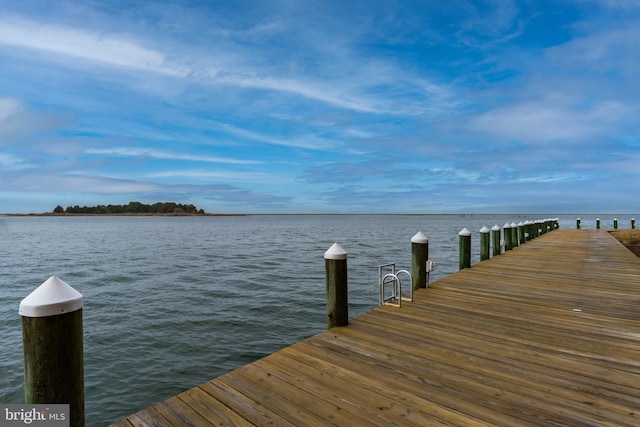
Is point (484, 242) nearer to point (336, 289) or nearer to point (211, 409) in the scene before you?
point (336, 289)

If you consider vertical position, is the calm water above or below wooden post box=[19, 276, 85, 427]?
below

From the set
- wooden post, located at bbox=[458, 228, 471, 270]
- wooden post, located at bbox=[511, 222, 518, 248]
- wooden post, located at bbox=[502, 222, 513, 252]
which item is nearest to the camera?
wooden post, located at bbox=[458, 228, 471, 270]

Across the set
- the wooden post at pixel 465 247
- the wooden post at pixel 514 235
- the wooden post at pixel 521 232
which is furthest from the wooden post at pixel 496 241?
the wooden post at pixel 521 232

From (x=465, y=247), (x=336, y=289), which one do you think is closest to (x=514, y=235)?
(x=465, y=247)

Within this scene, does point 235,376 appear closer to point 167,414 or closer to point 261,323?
point 167,414

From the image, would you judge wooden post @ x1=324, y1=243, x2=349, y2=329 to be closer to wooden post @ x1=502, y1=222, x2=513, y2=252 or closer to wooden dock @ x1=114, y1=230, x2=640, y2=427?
wooden dock @ x1=114, y1=230, x2=640, y2=427

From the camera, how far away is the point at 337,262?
5.08 meters

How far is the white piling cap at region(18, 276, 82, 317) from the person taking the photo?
2379 mm

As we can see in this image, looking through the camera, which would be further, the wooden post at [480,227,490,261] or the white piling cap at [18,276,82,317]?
the wooden post at [480,227,490,261]

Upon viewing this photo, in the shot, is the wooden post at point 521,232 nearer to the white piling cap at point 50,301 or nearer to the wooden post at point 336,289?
the wooden post at point 336,289

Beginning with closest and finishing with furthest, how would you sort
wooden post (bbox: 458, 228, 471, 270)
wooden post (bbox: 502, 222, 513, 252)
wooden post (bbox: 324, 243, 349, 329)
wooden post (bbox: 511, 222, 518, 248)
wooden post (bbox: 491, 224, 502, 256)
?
1. wooden post (bbox: 324, 243, 349, 329)
2. wooden post (bbox: 458, 228, 471, 270)
3. wooden post (bbox: 491, 224, 502, 256)
4. wooden post (bbox: 502, 222, 513, 252)
5. wooden post (bbox: 511, 222, 518, 248)

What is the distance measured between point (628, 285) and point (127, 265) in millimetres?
22515

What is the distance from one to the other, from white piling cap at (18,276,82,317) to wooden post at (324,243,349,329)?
127 inches

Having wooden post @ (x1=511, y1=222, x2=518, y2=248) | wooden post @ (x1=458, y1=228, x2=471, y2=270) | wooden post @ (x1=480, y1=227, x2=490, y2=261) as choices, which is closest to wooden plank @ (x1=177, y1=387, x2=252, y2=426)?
wooden post @ (x1=458, y1=228, x2=471, y2=270)
